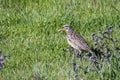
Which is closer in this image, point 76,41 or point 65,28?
point 76,41

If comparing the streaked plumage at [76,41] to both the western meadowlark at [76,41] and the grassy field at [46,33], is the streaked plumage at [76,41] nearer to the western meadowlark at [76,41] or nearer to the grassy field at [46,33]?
the western meadowlark at [76,41]

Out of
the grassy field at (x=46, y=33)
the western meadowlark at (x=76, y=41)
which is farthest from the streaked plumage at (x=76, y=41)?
the grassy field at (x=46, y=33)

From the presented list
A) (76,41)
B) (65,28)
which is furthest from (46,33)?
(76,41)

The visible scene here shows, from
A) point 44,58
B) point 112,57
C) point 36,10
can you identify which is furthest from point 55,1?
point 112,57

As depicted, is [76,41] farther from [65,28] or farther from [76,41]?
[65,28]

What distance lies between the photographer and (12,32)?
348 inches

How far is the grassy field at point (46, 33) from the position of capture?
22.2ft

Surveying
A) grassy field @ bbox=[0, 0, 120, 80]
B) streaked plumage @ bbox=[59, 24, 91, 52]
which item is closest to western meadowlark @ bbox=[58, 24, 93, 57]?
streaked plumage @ bbox=[59, 24, 91, 52]

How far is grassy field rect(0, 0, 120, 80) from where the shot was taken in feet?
22.2

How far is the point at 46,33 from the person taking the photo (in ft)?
28.7

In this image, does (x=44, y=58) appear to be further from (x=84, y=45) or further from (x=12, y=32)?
(x=12, y=32)

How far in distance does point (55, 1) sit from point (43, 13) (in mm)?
706

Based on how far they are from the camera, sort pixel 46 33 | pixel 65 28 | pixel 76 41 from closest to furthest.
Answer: pixel 76 41 → pixel 65 28 → pixel 46 33

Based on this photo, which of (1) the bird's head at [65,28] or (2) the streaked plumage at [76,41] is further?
(1) the bird's head at [65,28]
